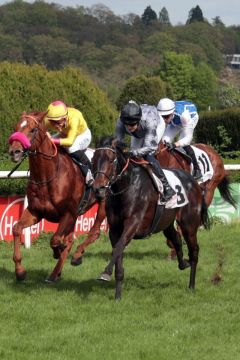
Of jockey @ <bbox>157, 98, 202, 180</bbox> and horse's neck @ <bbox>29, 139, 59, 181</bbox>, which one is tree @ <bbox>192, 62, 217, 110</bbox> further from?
horse's neck @ <bbox>29, 139, 59, 181</bbox>

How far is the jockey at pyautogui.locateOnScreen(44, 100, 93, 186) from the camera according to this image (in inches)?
288

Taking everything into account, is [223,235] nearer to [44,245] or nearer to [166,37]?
[44,245]

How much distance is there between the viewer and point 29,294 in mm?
6500

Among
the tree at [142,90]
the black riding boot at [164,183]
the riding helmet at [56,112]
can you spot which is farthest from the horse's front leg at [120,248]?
the tree at [142,90]

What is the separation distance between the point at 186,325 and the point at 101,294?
48.1 inches

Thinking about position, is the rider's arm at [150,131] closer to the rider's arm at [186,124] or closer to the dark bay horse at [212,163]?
the dark bay horse at [212,163]

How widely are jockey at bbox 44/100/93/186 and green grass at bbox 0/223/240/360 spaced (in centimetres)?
114

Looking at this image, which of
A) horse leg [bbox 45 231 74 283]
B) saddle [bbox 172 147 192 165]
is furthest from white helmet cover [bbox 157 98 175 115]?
horse leg [bbox 45 231 74 283]

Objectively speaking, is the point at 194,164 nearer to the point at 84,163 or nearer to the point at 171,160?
the point at 171,160

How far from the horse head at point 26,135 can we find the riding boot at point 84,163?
82 centimetres

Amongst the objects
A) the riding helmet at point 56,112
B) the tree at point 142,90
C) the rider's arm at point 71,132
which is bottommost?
the tree at point 142,90

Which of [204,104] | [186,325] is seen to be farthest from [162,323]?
[204,104]

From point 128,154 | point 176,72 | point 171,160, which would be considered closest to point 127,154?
point 128,154

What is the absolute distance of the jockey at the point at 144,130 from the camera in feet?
21.2
